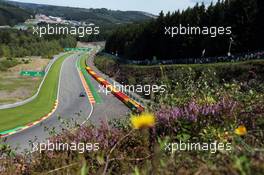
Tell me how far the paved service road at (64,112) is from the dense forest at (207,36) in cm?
1699

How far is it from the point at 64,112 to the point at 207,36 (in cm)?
2695

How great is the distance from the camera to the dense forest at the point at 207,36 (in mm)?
65625

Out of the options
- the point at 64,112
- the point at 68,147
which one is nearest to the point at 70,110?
the point at 64,112

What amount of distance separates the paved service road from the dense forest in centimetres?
1699

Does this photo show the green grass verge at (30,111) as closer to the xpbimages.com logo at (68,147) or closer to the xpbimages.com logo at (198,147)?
the xpbimages.com logo at (68,147)

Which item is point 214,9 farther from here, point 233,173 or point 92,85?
point 233,173

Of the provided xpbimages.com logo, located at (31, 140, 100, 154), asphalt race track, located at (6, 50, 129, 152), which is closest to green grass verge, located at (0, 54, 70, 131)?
asphalt race track, located at (6, 50, 129, 152)

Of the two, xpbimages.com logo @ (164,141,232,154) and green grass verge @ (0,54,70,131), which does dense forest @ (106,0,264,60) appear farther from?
xpbimages.com logo @ (164,141,232,154)

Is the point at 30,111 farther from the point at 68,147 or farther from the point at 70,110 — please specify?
the point at 68,147

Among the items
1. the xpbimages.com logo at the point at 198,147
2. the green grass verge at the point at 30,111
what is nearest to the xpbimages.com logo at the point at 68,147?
the xpbimages.com logo at the point at 198,147

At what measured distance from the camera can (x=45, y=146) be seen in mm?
6156

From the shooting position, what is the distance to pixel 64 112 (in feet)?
194

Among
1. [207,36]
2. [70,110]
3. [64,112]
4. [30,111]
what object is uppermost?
[207,36]

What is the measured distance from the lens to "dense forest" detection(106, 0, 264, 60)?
65.6 metres
